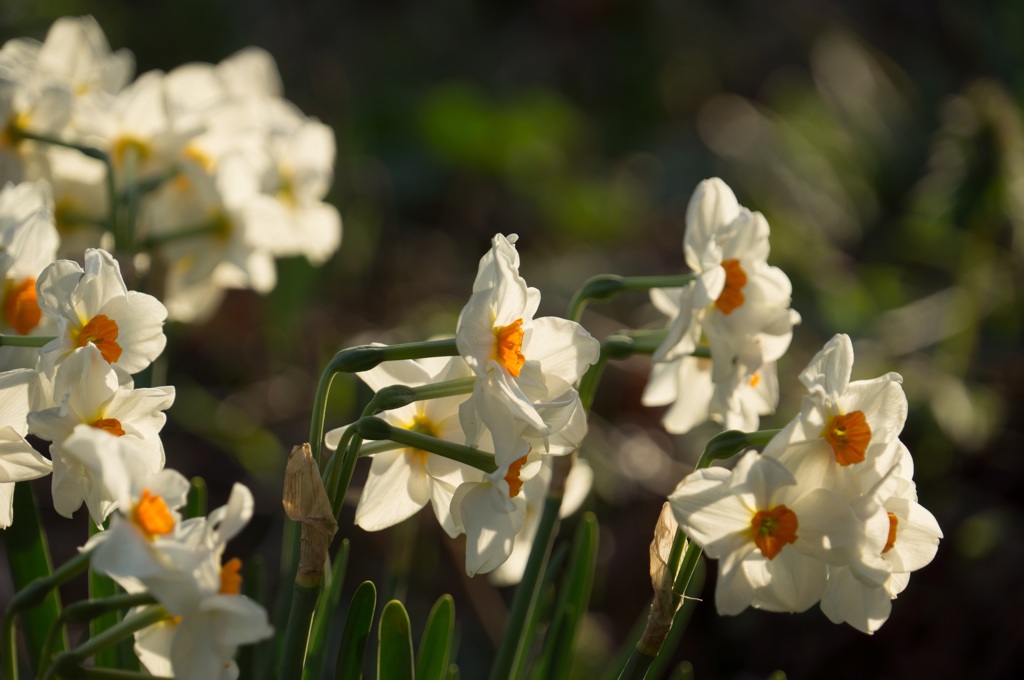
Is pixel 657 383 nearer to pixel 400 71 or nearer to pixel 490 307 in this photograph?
pixel 490 307

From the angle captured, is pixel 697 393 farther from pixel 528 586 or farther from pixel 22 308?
pixel 22 308

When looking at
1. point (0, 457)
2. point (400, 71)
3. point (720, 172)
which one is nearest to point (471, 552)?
point (0, 457)

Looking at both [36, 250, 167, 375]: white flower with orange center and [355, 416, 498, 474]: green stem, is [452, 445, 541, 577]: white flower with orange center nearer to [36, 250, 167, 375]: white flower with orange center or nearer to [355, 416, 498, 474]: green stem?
[355, 416, 498, 474]: green stem

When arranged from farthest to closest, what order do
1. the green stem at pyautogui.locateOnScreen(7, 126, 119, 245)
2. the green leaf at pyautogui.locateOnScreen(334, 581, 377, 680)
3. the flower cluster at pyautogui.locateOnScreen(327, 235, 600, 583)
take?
the green stem at pyautogui.locateOnScreen(7, 126, 119, 245) → the green leaf at pyautogui.locateOnScreen(334, 581, 377, 680) → the flower cluster at pyautogui.locateOnScreen(327, 235, 600, 583)

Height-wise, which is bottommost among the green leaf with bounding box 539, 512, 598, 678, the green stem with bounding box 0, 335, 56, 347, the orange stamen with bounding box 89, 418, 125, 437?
the green leaf with bounding box 539, 512, 598, 678

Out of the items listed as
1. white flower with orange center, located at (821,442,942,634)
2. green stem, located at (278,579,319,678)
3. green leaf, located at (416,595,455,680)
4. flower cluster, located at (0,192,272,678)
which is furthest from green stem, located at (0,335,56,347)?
white flower with orange center, located at (821,442,942,634)

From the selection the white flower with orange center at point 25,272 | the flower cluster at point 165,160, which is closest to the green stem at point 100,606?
the white flower with orange center at point 25,272
